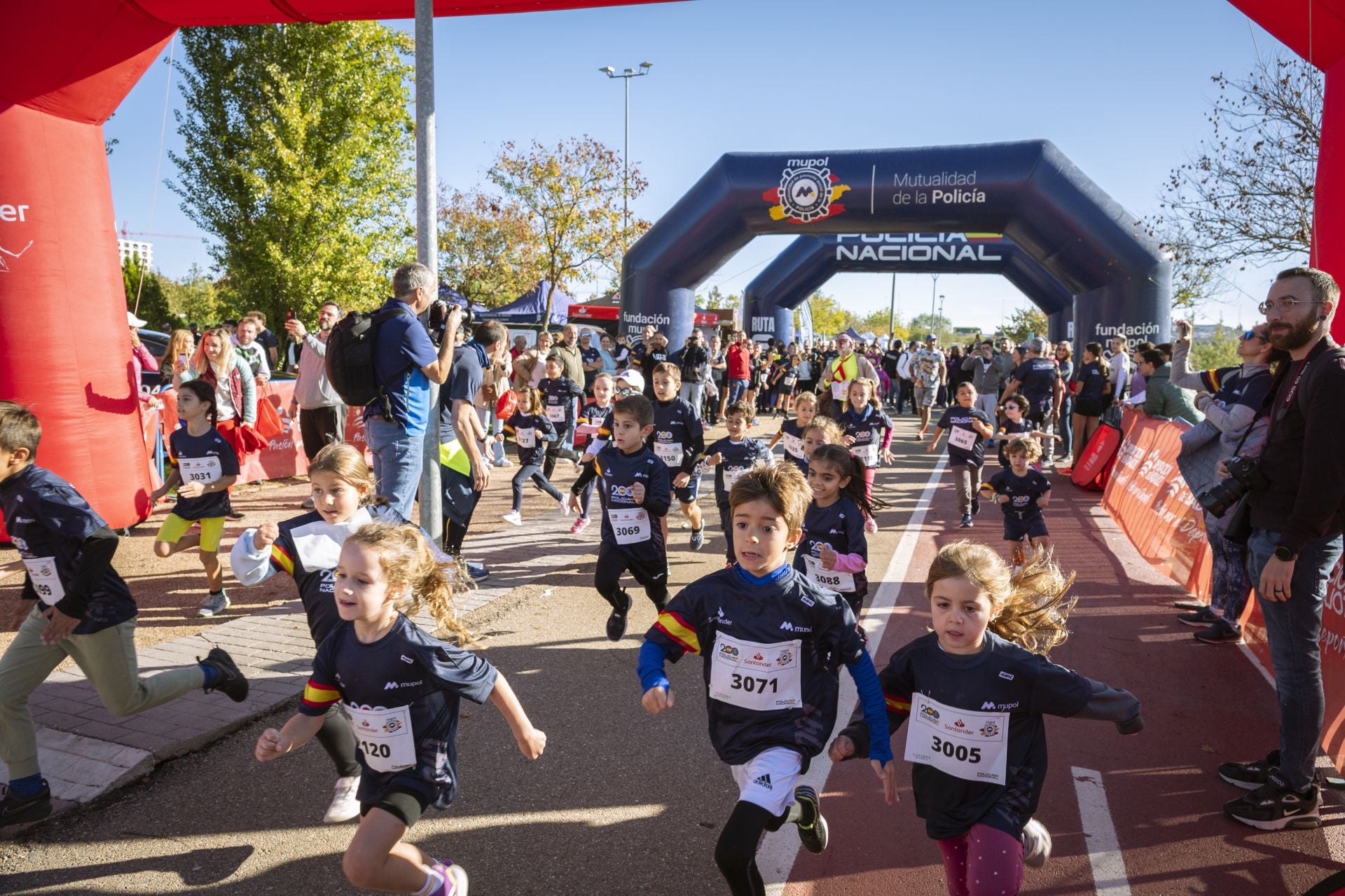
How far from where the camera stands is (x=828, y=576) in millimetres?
4645

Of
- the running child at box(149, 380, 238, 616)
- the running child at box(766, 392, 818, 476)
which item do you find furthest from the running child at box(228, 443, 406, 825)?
the running child at box(766, 392, 818, 476)

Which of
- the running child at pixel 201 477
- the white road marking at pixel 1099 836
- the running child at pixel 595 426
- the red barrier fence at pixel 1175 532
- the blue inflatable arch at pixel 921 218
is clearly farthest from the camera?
the blue inflatable arch at pixel 921 218

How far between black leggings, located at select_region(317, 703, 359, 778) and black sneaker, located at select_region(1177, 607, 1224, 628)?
18.8ft

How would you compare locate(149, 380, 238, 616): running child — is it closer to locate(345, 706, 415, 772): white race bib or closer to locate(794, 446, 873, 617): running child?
locate(345, 706, 415, 772): white race bib

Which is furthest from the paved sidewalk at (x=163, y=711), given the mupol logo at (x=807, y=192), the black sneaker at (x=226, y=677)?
the mupol logo at (x=807, y=192)

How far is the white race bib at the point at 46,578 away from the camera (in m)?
3.49

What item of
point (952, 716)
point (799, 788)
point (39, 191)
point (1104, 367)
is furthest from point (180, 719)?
point (1104, 367)

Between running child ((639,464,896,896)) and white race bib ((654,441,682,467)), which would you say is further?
white race bib ((654,441,682,467))

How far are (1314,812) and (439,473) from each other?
5.39m

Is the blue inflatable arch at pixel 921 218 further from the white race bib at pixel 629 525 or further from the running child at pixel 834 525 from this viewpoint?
the running child at pixel 834 525

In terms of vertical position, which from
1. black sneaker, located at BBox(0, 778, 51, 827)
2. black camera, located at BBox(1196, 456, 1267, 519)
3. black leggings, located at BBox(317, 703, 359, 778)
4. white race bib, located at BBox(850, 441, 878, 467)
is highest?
black camera, located at BBox(1196, 456, 1267, 519)

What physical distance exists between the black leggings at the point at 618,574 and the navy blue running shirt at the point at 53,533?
278 centimetres

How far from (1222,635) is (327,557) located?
5762 millimetres

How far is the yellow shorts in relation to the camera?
6.02 meters
